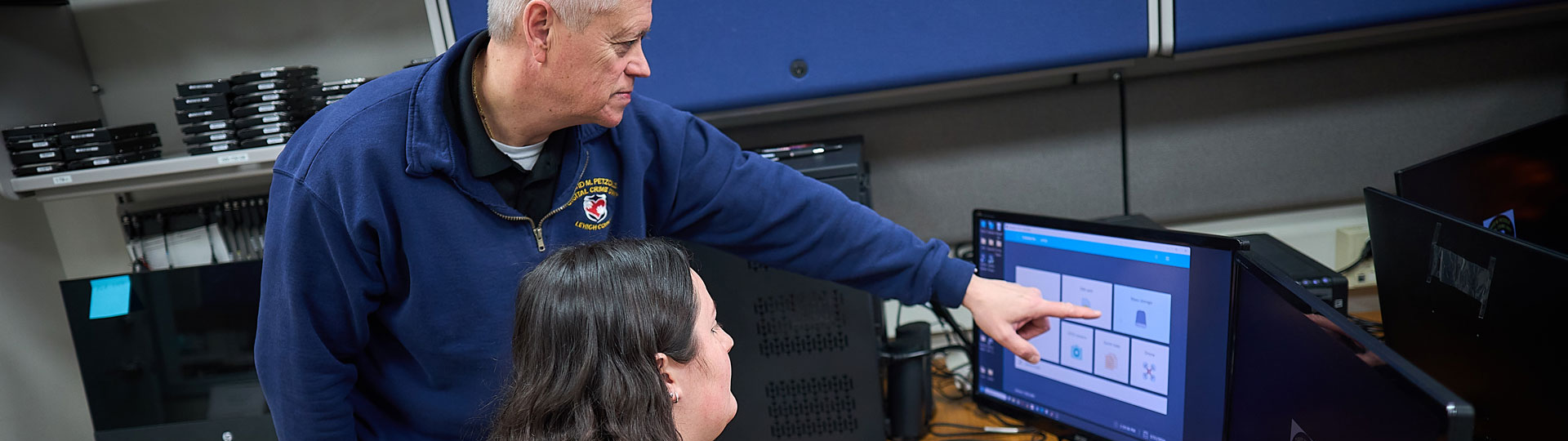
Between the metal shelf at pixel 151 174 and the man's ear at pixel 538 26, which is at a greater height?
the man's ear at pixel 538 26

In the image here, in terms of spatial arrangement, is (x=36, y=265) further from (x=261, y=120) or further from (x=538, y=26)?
(x=538, y=26)

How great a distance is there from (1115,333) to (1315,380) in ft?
1.28

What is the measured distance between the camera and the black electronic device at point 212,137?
4.51 ft

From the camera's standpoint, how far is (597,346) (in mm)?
776

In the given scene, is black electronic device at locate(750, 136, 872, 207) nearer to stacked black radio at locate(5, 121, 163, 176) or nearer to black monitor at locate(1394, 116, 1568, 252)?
black monitor at locate(1394, 116, 1568, 252)

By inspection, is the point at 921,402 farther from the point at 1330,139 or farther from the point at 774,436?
the point at 1330,139

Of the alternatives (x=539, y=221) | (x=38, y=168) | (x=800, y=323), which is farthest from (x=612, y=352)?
(x=38, y=168)

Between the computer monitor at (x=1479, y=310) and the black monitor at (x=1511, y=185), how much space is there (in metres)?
0.18

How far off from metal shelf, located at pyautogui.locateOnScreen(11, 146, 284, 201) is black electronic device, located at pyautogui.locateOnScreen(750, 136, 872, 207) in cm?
80

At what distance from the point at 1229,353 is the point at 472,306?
86 cm

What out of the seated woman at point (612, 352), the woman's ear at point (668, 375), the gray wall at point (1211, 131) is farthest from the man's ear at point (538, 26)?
the gray wall at point (1211, 131)

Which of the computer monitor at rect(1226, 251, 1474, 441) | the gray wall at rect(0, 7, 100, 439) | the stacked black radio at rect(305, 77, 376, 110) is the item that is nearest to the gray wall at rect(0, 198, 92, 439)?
the gray wall at rect(0, 7, 100, 439)

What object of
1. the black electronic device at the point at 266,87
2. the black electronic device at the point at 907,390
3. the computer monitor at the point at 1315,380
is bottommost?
the black electronic device at the point at 907,390

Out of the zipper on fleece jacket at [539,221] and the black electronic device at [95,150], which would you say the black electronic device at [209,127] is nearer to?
the black electronic device at [95,150]
